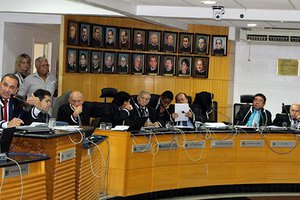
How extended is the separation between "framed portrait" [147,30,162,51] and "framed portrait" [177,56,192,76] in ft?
2.01

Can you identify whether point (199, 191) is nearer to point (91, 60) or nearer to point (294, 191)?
point (294, 191)

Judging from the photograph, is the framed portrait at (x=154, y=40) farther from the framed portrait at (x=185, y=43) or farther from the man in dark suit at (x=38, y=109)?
the man in dark suit at (x=38, y=109)

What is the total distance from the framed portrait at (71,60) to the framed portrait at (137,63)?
162 centimetres

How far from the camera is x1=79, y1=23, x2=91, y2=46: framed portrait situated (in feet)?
39.5

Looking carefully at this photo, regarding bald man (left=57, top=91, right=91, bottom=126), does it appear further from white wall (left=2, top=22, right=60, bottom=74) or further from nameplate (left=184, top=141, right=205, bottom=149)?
white wall (left=2, top=22, right=60, bottom=74)

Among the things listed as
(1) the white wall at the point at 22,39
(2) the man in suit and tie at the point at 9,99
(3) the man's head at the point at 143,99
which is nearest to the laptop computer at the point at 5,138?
(2) the man in suit and tie at the point at 9,99

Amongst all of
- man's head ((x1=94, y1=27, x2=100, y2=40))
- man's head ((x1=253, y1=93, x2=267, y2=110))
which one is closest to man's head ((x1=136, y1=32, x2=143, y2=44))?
man's head ((x1=94, y1=27, x2=100, y2=40))

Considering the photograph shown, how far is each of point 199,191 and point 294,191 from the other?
1500 millimetres

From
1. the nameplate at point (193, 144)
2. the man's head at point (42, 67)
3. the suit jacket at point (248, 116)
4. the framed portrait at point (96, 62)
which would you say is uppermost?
the framed portrait at point (96, 62)

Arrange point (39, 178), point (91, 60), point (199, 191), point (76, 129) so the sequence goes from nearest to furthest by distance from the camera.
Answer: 1. point (39, 178)
2. point (76, 129)
3. point (199, 191)
4. point (91, 60)

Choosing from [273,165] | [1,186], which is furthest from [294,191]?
[1,186]

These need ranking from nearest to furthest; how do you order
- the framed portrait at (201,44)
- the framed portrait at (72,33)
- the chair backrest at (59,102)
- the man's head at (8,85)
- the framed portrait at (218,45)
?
1. the man's head at (8,85)
2. the chair backrest at (59,102)
3. the framed portrait at (72,33)
4. the framed portrait at (201,44)
5. the framed portrait at (218,45)

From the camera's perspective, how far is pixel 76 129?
20.3 feet

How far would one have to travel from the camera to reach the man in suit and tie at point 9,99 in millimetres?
6785
